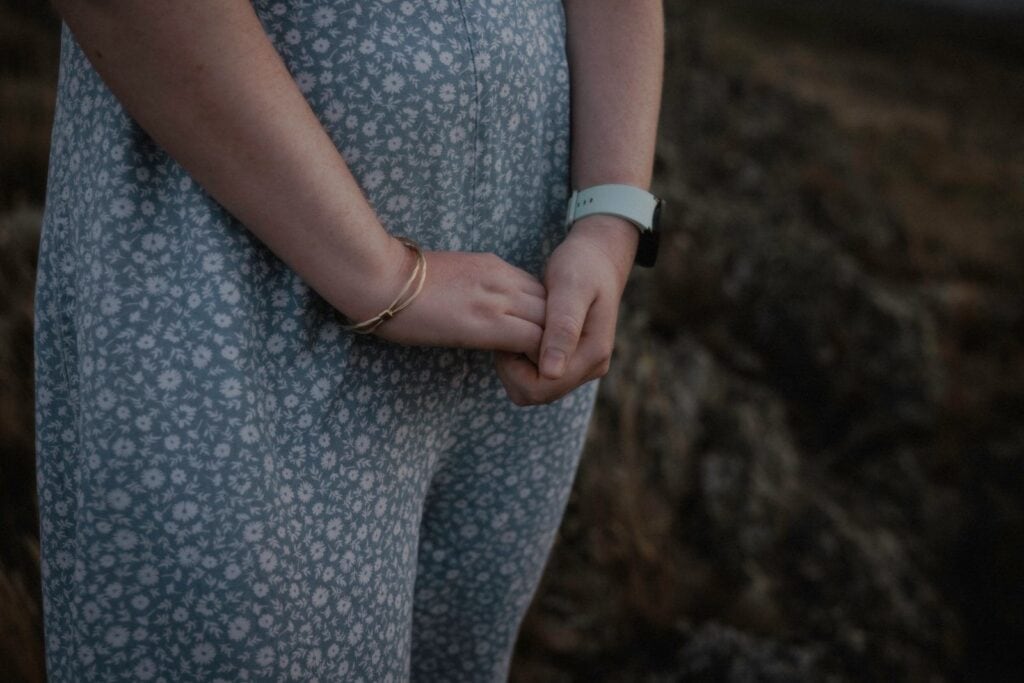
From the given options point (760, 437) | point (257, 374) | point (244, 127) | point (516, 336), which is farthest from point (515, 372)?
point (760, 437)

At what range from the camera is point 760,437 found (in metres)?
2.80

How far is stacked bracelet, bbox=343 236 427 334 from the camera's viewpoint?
80cm

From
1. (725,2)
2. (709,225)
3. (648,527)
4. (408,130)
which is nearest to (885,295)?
(709,225)

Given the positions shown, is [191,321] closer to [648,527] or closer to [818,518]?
[648,527]

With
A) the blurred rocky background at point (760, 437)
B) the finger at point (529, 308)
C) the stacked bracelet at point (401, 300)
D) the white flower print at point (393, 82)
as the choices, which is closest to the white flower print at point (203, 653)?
the stacked bracelet at point (401, 300)

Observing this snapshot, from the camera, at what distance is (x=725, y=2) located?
14344 millimetres

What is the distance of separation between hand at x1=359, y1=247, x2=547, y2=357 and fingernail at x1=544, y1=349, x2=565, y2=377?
3 cm

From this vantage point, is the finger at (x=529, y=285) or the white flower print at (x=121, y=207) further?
the finger at (x=529, y=285)

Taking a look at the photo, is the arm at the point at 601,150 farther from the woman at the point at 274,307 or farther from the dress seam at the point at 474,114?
the dress seam at the point at 474,114

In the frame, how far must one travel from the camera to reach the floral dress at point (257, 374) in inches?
30.0

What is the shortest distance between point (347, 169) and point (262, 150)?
0.28 ft

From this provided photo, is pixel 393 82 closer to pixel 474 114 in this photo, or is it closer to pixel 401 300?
pixel 474 114

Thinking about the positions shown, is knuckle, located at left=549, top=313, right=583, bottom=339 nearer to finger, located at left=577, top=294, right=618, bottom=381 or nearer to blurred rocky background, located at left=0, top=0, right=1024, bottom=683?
finger, located at left=577, top=294, right=618, bottom=381

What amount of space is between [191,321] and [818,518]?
2361 millimetres
